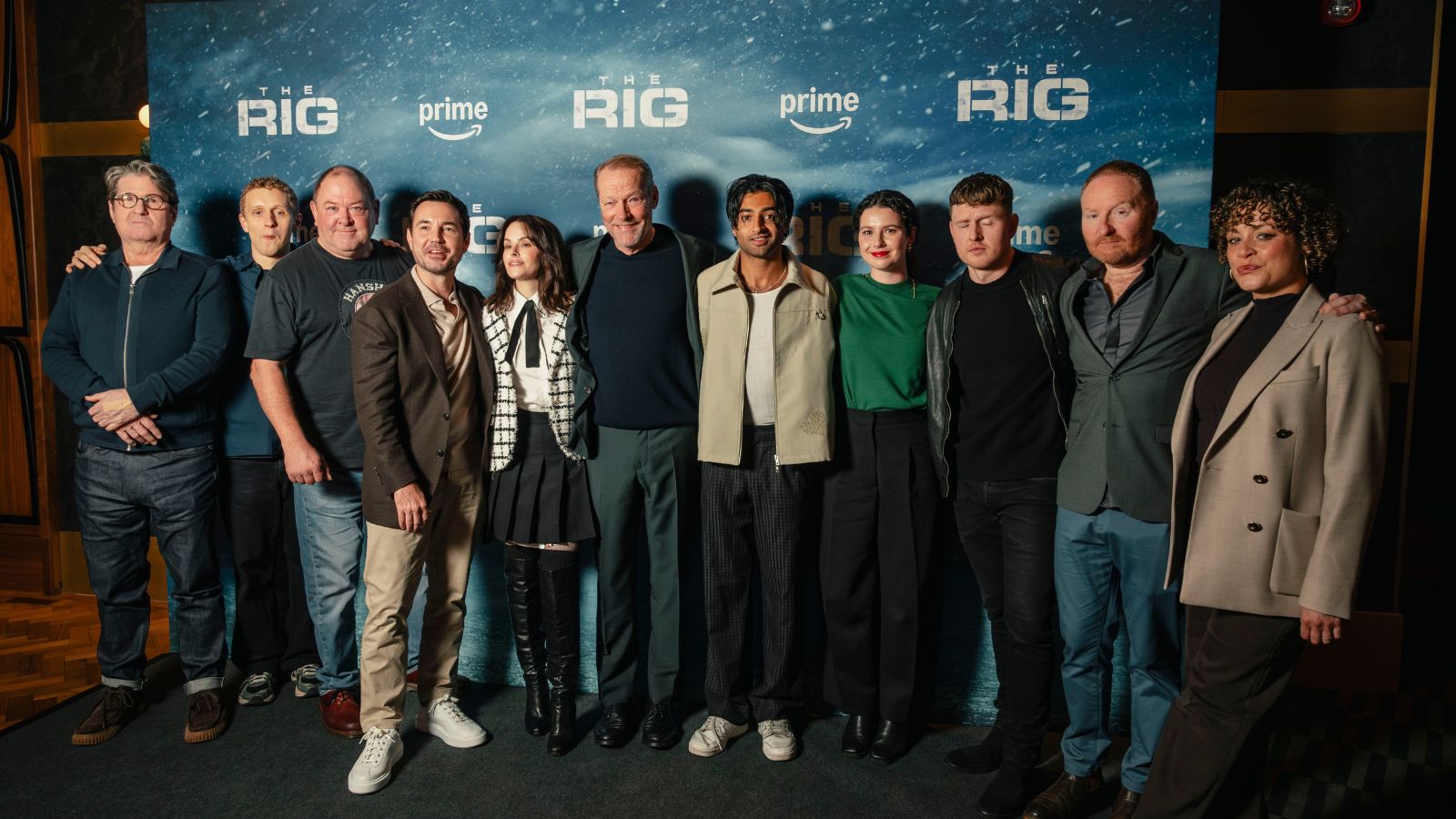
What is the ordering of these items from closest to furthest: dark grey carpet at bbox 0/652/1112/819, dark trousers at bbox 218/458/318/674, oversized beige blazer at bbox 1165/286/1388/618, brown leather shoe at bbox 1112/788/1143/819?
oversized beige blazer at bbox 1165/286/1388/618 < brown leather shoe at bbox 1112/788/1143/819 < dark grey carpet at bbox 0/652/1112/819 < dark trousers at bbox 218/458/318/674

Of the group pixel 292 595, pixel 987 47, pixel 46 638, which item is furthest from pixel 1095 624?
pixel 46 638

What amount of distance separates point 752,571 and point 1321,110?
2909 mm

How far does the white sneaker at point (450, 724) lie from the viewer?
315 cm

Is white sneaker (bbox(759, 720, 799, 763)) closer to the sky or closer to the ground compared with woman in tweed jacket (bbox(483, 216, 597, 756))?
closer to the ground

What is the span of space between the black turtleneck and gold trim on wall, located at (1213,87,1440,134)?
1710 millimetres

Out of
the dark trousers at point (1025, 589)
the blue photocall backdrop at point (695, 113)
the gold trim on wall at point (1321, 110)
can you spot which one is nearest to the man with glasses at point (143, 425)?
the blue photocall backdrop at point (695, 113)

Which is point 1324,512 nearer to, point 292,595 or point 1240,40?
point 1240,40

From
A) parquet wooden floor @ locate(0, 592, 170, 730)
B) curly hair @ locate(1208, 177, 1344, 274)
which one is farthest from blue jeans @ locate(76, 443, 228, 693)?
curly hair @ locate(1208, 177, 1344, 274)

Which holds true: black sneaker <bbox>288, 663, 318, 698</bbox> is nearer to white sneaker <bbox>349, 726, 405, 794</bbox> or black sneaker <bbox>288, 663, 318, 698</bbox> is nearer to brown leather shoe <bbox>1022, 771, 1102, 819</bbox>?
white sneaker <bbox>349, 726, 405, 794</bbox>

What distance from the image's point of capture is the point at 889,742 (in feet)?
10.1

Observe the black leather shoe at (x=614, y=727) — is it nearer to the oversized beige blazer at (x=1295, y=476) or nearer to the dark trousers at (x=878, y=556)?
the dark trousers at (x=878, y=556)

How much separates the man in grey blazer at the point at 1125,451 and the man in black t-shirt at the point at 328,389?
2.24 m

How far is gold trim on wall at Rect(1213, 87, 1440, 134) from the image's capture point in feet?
11.7

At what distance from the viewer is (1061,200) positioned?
319cm
